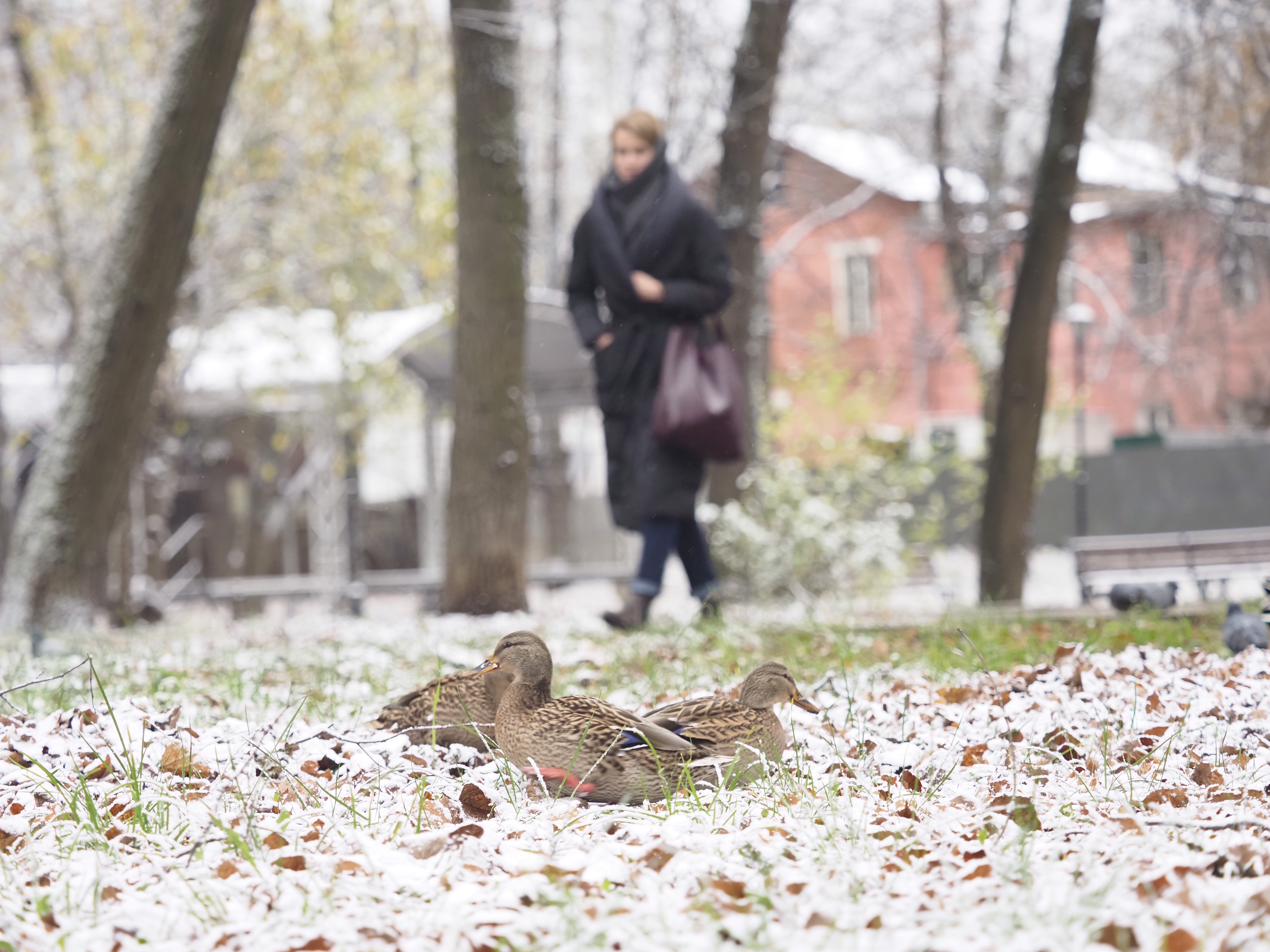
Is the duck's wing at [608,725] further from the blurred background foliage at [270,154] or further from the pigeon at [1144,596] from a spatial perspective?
the blurred background foliage at [270,154]

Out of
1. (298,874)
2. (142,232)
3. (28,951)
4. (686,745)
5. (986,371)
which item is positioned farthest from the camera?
(986,371)

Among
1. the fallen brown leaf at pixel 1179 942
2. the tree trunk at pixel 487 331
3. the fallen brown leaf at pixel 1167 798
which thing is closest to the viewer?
the fallen brown leaf at pixel 1179 942

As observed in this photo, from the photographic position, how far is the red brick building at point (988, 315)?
1380 cm

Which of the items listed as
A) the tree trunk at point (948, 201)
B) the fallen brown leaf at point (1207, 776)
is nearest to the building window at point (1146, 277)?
the tree trunk at point (948, 201)

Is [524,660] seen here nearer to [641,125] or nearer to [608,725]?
[608,725]

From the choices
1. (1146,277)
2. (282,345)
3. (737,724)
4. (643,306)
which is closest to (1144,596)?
(643,306)

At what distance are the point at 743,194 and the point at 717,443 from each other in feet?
15.5

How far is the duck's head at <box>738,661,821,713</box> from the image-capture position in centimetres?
332

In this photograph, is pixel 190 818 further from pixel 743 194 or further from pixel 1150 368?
pixel 1150 368

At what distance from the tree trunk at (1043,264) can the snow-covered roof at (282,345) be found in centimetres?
733

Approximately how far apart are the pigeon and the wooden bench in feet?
20.9

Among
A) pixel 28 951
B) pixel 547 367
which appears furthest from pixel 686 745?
pixel 547 367

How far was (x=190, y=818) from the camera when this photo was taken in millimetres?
2660

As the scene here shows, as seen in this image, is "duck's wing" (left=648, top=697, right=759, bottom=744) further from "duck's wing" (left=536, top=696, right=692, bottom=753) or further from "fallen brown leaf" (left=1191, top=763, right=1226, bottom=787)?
"fallen brown leaf" (left=1191, top=763, right=1226, bottom=787)
